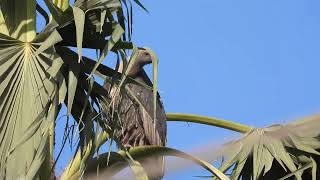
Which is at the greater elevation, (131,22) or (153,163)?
(131,22)

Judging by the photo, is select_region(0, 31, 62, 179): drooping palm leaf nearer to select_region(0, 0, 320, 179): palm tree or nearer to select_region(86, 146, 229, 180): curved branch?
select_region(0, 0, 320, 179): palm tree

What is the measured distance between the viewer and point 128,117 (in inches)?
240

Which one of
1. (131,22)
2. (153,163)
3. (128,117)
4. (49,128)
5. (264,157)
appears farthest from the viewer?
(128,117)

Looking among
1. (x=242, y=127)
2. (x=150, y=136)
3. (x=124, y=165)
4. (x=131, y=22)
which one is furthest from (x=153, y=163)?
(x=150, y=136)

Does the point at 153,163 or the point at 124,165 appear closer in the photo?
the point at 124,165

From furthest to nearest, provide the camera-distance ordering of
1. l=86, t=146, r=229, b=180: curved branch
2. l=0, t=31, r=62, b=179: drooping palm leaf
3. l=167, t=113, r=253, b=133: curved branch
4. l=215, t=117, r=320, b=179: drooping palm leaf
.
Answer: l=167, t=113, r=253, b=133: curved branch → l=215, t=117, r=320, b=179: drooping palm leaf → l=86, t=146, r=229, b=180: curved branch → l=0, t=31, r=62, b=179: drooping palm leaf

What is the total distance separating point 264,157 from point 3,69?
2.19 metres

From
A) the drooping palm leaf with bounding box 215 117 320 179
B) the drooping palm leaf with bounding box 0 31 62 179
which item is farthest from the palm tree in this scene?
the drooping palm leaf with bounding box 215 117 320 179

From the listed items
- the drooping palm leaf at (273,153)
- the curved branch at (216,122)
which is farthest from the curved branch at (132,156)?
the curved branch at (216,122)

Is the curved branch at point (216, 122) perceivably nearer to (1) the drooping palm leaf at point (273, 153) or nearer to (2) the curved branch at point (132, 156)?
(1) the drooping palm leaf at point (273, 153)

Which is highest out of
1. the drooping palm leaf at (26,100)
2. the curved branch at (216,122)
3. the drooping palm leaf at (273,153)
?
the drooping palm leaf at (26,100)

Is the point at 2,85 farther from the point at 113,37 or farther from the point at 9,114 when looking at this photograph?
the point at 113,37

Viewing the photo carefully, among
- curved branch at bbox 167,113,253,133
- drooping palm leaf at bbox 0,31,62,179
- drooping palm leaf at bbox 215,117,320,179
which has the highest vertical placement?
drooping palm leaf at bbox 0,31,62,179

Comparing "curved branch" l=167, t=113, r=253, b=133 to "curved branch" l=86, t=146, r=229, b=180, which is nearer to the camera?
"curved branch" l=86, t=146, r=229, b=180
